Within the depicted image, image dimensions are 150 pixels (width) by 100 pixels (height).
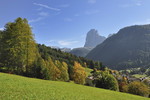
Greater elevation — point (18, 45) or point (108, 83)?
point (18, 45)

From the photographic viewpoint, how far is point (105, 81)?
72125mm

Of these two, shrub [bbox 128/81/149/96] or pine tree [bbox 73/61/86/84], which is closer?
shrub [bbox 128/81/149/96]

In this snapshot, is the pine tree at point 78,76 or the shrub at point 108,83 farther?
the pine tree at point 78,76

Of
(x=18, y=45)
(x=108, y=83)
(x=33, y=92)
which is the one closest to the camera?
(x=33, y=92)

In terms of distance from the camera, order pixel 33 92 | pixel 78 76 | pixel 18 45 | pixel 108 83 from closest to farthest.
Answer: pixel 33 92 < pixel 18 45 < pixel 108 83 < pixel 78 76

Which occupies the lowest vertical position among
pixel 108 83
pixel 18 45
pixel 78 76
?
pixel 108 83

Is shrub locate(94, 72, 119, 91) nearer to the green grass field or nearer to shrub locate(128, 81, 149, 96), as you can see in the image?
shrub locate(128, 81, 149, 96)

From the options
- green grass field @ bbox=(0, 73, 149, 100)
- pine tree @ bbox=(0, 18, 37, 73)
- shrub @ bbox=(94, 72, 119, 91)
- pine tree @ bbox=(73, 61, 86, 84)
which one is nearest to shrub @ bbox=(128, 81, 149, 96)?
shrub @ bbox=(94, 72, 119, 91)

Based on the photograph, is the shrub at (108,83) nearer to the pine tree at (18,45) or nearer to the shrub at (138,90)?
the shrub at (138,90)

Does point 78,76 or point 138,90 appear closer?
point 138,90

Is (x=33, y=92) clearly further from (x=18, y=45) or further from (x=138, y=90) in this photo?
(x=138, y=90)

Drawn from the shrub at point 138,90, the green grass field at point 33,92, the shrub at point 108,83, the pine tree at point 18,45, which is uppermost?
the pine tree at point 18,45

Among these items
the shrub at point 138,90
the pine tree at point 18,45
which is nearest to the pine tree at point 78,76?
the shrub at point 138,90

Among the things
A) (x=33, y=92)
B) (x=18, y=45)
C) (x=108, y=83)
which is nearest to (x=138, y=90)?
(x=108, y=83)
